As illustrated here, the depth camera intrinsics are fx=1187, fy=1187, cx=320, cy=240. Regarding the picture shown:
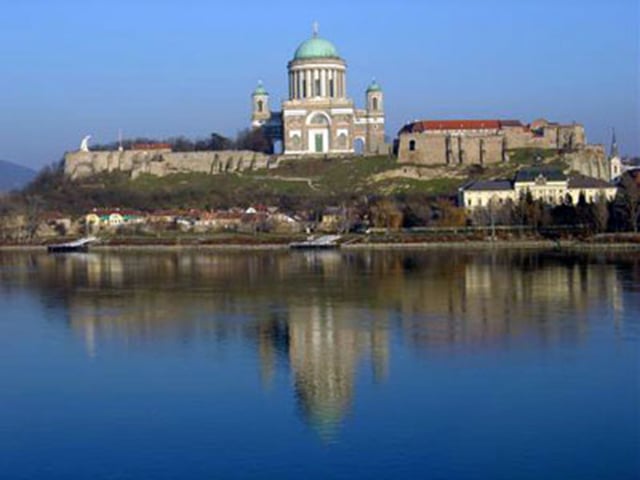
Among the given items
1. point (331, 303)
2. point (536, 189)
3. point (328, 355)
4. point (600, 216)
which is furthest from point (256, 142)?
point (328, 355)

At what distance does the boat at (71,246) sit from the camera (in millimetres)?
26750

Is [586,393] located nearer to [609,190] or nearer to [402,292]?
[402,292]

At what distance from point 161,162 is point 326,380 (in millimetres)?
25261

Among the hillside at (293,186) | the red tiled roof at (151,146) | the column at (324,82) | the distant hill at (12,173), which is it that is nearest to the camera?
the hillside at (293,186)

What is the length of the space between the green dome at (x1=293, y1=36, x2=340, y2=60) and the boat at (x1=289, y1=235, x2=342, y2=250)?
8.42 m

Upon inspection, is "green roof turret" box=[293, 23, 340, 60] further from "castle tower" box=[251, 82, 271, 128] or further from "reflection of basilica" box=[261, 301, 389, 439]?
"reflection of basilica" box=[261, 301, 389, 439]

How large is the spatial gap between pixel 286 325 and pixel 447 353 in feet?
7.82

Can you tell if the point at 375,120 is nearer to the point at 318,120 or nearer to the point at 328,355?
the point at 318,120

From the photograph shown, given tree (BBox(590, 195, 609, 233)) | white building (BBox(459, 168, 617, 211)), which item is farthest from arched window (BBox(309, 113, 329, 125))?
tree (BBox(590, 195, 609, 233))

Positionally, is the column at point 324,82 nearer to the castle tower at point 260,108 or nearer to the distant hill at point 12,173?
the castle tower at point 260,108

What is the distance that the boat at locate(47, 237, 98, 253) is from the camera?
87.8 ft

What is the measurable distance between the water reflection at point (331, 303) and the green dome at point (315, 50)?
1220 centimetres

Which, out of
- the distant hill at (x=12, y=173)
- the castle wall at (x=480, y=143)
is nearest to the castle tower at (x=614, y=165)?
the castle wall at (x=480, y=143)

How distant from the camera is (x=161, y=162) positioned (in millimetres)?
33656
